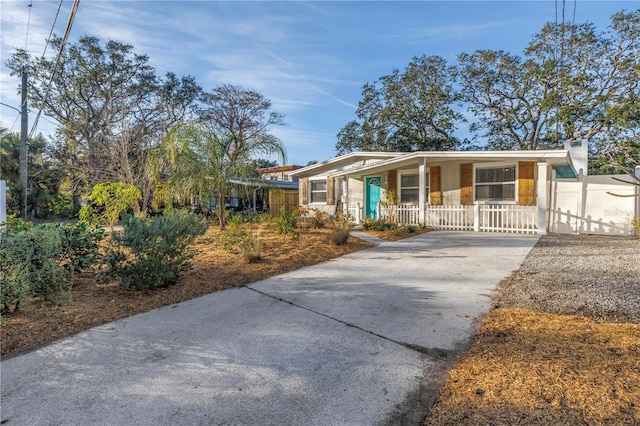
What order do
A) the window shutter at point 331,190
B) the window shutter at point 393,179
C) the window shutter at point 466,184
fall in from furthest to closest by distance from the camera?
1. the window shutter at point 331,190
2. the window shutter at point 393,179
3. the window shutter at point 466,184

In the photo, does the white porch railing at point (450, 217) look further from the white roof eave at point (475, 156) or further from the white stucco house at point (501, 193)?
the white roof eave at point (475, 156)

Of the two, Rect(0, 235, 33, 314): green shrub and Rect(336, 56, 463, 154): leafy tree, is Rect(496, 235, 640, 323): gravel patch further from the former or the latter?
Rect(336, 56, 463, 154): leafy tree

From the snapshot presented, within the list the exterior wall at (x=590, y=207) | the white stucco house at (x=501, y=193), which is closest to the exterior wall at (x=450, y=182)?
the white stucco house at (x=501, y=193)

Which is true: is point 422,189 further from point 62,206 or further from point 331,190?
point 62,206

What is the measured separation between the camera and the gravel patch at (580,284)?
140 inches

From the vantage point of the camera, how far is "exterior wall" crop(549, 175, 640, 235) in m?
9.88

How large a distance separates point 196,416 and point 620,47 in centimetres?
2515

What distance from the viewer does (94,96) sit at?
20375 millimetres

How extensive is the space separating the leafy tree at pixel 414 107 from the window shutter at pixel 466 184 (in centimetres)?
1238

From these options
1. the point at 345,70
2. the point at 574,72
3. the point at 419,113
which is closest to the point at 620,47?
the point at 574,72

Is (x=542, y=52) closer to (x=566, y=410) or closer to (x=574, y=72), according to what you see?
(x=574, y=72)

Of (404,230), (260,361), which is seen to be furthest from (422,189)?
(260,361)

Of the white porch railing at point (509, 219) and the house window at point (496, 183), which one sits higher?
A: the house window at point (496, 183)

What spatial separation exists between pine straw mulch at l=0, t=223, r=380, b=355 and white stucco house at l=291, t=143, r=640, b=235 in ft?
16.5
